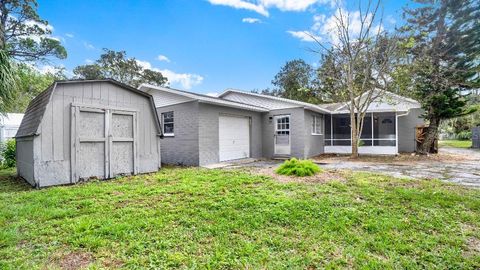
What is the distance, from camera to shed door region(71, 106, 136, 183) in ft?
20.5

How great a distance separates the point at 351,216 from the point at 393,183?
2879mm

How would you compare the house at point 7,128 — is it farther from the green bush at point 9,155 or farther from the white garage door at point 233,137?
the white garage door at point 233,137

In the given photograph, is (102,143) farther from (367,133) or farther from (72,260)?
(367,133)

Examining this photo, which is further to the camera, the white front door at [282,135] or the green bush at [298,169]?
the white front door at [282,135]

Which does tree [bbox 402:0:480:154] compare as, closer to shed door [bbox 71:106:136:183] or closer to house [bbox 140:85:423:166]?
house [bbox 140:85:423:166]

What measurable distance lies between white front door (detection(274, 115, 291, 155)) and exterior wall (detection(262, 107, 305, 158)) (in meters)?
0.17

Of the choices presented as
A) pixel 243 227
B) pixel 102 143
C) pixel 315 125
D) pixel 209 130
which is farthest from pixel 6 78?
pixel 315 125

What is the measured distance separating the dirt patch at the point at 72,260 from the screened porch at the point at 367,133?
556 inches

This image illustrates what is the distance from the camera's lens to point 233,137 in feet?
37.2

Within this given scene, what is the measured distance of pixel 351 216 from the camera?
3.65 meters

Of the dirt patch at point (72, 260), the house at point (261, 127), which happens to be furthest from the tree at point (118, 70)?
the dirt patch at point (72, 260)

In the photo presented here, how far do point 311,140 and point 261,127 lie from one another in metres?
2.76

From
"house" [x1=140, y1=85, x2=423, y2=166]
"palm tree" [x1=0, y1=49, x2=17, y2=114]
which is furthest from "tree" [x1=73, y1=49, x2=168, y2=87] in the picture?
"palm tree" [x1=0, y1=49, x2=17, y2=114]

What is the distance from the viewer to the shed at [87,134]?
5.77 m
